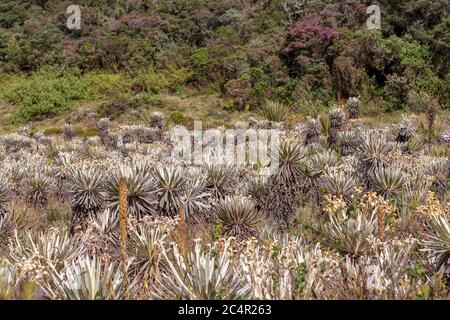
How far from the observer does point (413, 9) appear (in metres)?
26.5

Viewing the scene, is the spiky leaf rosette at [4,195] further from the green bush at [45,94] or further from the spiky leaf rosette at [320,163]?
the green bush at [45,94]

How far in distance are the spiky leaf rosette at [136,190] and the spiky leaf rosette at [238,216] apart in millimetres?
953

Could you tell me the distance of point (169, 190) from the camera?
6406mm

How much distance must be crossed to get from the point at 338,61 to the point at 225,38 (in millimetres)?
15430

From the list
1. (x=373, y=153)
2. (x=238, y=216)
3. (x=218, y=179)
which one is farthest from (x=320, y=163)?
(x=238, y=216)

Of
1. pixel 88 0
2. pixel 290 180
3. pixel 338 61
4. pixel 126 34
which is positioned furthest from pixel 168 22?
pixel 290 180

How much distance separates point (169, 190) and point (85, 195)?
1.23 metres

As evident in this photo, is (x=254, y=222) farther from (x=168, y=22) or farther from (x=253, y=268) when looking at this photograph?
(x=168, y=22)

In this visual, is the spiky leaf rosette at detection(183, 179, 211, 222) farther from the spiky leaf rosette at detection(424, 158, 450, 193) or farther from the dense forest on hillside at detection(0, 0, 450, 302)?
the spiky leaf rosette at detection(424, 158, 450, 193)

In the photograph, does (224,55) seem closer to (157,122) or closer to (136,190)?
(157,122)

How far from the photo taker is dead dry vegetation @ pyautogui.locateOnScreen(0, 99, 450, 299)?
300cm

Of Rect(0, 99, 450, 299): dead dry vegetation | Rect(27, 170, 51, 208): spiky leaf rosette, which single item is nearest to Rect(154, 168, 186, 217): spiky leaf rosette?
Rect(0, 99, 450, 299): dead dry vegetation

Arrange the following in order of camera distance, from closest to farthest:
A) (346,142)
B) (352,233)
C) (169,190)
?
(352,233) → (169,190) → (346,142)

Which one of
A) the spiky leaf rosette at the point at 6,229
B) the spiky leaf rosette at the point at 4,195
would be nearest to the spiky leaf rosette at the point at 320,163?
the spiky leaf rosette at the point at 6,229
